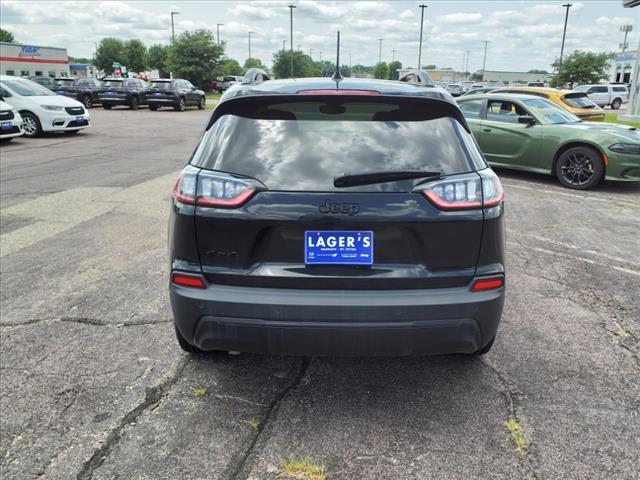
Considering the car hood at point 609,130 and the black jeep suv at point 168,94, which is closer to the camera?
the car hood at point 609,130

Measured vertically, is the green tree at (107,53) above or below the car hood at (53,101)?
above

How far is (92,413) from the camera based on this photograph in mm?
2836

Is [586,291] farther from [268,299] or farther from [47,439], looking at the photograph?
[47,439]

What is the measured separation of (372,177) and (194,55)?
54201 millimetres

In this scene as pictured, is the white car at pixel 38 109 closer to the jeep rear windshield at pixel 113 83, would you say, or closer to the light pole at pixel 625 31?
the jeep rear windshield at pixel 113 83

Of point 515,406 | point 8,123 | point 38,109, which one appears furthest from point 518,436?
point 38,109

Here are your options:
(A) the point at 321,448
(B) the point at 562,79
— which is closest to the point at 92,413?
(A) the point at 321,448

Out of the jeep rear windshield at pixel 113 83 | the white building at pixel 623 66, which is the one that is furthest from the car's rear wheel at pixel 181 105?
the white building at pixel 623 66

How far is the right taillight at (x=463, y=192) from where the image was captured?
8.40 feet

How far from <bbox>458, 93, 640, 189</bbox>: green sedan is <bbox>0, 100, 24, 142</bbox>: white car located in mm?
11323

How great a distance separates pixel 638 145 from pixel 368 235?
8128 mm

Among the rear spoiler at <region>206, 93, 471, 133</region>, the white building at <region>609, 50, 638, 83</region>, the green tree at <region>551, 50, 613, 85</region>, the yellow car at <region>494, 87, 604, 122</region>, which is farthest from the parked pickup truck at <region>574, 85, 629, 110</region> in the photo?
the white building at <region>609, 50, 638, 83</region>

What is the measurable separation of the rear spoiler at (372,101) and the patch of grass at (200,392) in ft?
5.05

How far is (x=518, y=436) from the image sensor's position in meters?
2.65
